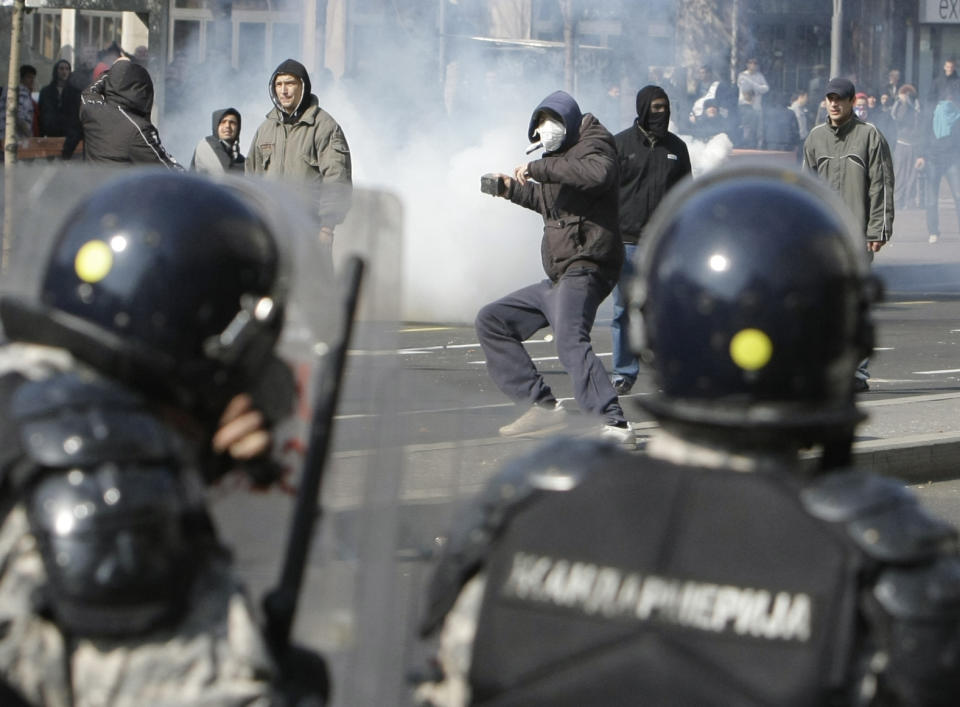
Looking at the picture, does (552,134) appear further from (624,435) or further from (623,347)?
(623,347)

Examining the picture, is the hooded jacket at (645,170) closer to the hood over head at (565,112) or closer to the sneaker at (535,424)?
the hood over head at (565,112)

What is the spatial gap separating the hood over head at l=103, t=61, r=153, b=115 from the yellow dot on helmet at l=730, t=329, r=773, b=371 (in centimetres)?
741

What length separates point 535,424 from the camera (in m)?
3.03

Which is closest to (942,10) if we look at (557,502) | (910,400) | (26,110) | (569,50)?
(569,50)

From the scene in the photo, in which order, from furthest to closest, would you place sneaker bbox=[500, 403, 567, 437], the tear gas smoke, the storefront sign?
the storefront sign → the tear gas smoke → sneaker bbox=[500, 403, 567, 437]

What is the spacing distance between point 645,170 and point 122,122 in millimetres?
3137

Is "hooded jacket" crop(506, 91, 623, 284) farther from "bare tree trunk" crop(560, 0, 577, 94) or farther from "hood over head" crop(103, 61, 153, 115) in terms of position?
"bare tree trunk" crop(560, 0, 577, 94)

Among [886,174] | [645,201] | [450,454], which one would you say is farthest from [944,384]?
[450,454]

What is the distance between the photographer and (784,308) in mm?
1841

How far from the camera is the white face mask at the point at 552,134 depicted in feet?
25.7

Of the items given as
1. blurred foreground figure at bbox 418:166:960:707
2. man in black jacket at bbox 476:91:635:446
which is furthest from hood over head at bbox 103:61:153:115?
blurred foreground figure at bbox 418:166:960:707

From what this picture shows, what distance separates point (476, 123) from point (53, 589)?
16077mm

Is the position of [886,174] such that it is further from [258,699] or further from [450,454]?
[258,699]

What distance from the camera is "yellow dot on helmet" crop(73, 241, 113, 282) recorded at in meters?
1.87
